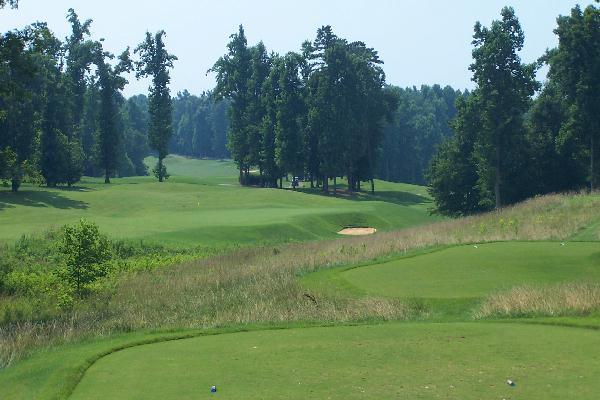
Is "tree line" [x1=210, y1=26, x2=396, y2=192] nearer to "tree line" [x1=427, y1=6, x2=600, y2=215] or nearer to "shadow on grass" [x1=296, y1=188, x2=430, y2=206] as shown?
"shadow on grass" [x1=296, y1=188, x2=430, y2=206]

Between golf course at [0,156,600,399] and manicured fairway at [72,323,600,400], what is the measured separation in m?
0.04

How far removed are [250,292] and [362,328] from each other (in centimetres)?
828

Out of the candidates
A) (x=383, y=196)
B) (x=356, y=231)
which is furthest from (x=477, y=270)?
(x=383, y=196)

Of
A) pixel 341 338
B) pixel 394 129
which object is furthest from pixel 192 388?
pixel 394 129

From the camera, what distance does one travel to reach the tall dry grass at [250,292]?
19547 mm

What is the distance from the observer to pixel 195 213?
211 ft

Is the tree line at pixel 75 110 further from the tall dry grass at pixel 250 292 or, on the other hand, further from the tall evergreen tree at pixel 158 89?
the tall dry grass at pixel 250 292

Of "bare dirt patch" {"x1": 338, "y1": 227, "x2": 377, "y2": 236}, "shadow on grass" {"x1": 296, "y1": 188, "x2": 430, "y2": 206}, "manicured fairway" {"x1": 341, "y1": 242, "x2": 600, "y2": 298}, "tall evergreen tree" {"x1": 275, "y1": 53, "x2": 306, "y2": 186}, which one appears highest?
"tall evergreen tree" {"x1": 275, "y1": 53, "x2": 306, "y2": 186}

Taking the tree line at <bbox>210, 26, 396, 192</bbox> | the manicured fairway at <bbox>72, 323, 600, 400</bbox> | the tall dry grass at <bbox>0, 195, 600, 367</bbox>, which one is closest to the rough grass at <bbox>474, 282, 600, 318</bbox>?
the manicured fairway at <bbox>72, 323, 600, 400</bbox>

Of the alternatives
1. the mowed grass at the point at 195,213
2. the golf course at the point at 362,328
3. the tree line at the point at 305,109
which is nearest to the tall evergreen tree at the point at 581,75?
the mowed grass at the point at 195,213

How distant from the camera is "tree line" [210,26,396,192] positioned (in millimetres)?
91688

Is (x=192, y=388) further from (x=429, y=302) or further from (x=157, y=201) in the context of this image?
(x=157, y=201)

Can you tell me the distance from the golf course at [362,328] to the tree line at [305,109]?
51171mm

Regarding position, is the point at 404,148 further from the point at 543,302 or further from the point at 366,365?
the point at 366,365
